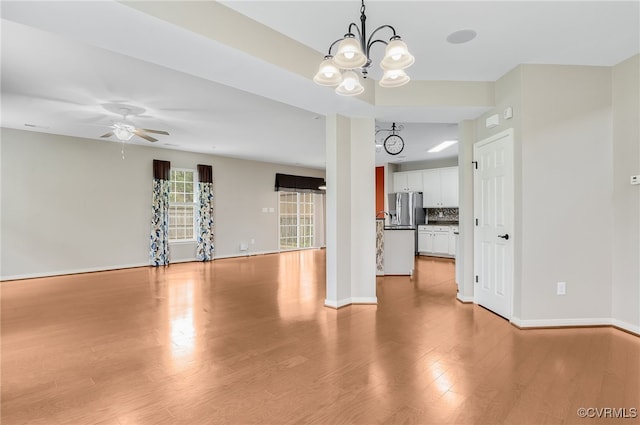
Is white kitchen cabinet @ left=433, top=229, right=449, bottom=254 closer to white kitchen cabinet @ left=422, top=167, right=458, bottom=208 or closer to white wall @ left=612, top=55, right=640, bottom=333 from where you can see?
white kitchen cabinet @ left=422, top=167, right=458, bottom=208

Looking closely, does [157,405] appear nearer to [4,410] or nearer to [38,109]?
[4,410]

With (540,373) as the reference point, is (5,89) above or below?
above

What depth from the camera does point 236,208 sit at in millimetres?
9242

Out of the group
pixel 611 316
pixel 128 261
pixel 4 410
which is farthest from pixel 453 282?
pixel 128 261

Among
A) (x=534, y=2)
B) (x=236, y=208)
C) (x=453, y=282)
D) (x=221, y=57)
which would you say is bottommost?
(x=453, y=282)

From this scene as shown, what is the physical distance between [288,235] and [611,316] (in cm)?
840

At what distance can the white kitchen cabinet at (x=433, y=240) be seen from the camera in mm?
8656

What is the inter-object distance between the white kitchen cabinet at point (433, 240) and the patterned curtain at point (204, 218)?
18.8ft

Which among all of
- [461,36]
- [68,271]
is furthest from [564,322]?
[68,271]

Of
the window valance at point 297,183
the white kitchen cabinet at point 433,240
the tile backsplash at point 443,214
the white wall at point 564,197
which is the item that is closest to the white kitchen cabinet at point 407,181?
the tile backsplash at point 443,214

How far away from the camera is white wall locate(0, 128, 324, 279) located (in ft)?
19.9

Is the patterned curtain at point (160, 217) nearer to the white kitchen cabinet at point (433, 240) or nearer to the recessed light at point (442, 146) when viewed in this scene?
the recessed light at point (442, 146)

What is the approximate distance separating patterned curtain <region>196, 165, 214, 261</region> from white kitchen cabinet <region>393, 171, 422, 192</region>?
547 cm

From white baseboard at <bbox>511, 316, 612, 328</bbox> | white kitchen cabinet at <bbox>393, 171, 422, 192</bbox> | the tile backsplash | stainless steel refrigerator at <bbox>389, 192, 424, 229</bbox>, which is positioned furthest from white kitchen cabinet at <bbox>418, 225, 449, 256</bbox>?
white baseboard at <bbox>511, 316, 612, 328</bbox>
